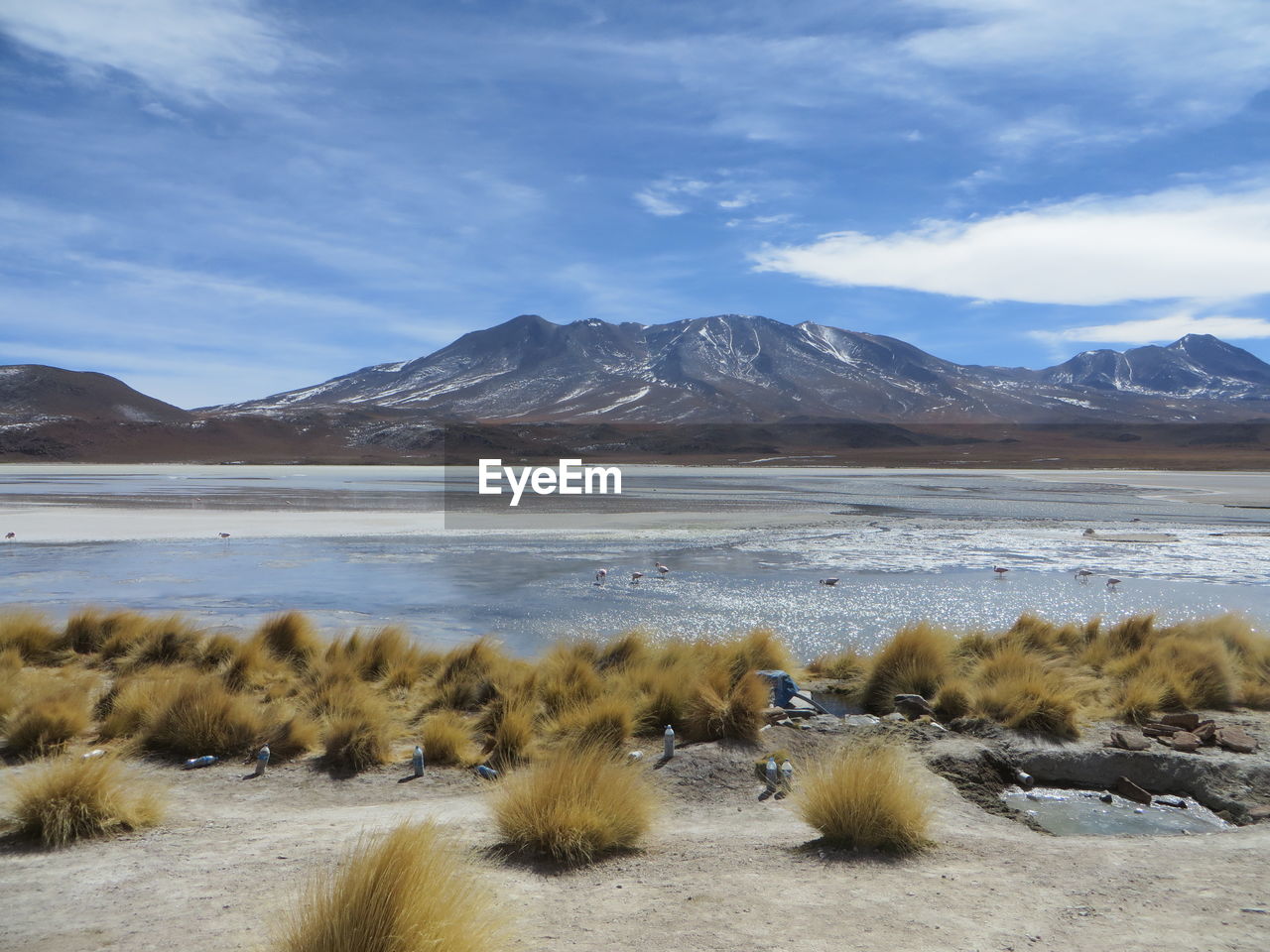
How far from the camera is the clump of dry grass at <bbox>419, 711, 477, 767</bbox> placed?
264 inches

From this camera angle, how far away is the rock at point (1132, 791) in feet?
21.0

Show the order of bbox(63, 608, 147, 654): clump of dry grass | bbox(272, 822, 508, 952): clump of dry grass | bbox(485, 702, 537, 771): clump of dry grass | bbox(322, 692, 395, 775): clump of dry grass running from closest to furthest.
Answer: bbox(272, 822, 508, 952): clump of dry grass
bbox(322, 692, 395, 775): clump of dry grass
bbox(485, 702, 537, 771): clump of dry grass
bbox(63, 608, 147, 654): clump of dry grass

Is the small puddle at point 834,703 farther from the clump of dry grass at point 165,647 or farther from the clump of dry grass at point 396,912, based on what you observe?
the clump of dry grass at point 165,647

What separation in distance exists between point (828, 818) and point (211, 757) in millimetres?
4440

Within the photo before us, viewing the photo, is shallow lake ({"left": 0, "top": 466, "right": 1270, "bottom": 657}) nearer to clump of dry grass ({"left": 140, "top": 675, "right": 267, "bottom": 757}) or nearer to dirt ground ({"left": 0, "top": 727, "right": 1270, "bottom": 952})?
clump of dry grass ({"left": 140, "top": 675, "right": 267, "bottom": 757})

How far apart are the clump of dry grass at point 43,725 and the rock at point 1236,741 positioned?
8783mm

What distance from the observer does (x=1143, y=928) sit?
3898 mm

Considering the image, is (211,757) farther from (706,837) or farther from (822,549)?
(822,549)

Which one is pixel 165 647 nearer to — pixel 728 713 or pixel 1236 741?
pixel 728 713

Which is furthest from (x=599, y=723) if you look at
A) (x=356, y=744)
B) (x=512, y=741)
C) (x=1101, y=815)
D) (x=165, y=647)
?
(x=165, y=647)

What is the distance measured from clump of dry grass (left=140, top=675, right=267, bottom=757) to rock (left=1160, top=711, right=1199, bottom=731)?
7.46 m

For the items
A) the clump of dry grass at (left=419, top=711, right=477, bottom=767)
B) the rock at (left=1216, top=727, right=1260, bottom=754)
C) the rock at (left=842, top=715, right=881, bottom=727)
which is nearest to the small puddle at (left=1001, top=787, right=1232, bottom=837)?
the rock at (left=1216, top=727, right=1260, bottom=754)

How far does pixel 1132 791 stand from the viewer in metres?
6.45

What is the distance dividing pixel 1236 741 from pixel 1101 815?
183 cm
